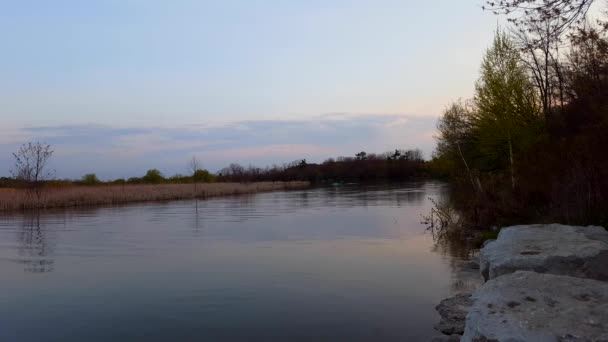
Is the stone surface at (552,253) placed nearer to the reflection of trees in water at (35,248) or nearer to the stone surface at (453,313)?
the stone surface at (453,313)

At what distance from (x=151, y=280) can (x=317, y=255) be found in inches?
180

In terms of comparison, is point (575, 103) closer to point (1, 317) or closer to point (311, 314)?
point (311, 314)

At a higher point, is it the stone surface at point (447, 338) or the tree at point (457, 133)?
the tree at point (457, 133)

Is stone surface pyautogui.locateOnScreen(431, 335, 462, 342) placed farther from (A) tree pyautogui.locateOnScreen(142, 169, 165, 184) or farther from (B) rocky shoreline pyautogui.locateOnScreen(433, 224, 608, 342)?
(A) tree pyautogui.locateOnScreen(142, 169, 165, 184)

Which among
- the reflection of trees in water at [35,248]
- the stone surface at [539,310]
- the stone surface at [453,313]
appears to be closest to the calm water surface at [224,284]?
the reflection of trees in water at [35,248]

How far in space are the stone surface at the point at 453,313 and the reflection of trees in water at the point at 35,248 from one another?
9112 mm

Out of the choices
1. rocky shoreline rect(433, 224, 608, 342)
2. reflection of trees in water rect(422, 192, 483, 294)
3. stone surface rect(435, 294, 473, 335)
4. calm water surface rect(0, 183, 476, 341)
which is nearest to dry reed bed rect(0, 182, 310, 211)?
calm water surface rect(0, 183, 476, 341)

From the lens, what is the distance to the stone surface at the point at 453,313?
288 inches

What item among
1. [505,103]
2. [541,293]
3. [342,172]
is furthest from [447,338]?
[342,172]

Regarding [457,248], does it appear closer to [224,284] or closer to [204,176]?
[224,284]

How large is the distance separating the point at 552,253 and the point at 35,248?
14782mm

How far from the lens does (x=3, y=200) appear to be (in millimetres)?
31547

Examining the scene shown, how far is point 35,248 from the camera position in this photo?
52.1 feet

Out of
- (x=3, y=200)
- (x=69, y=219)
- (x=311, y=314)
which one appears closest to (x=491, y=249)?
(x=311, y=314)
